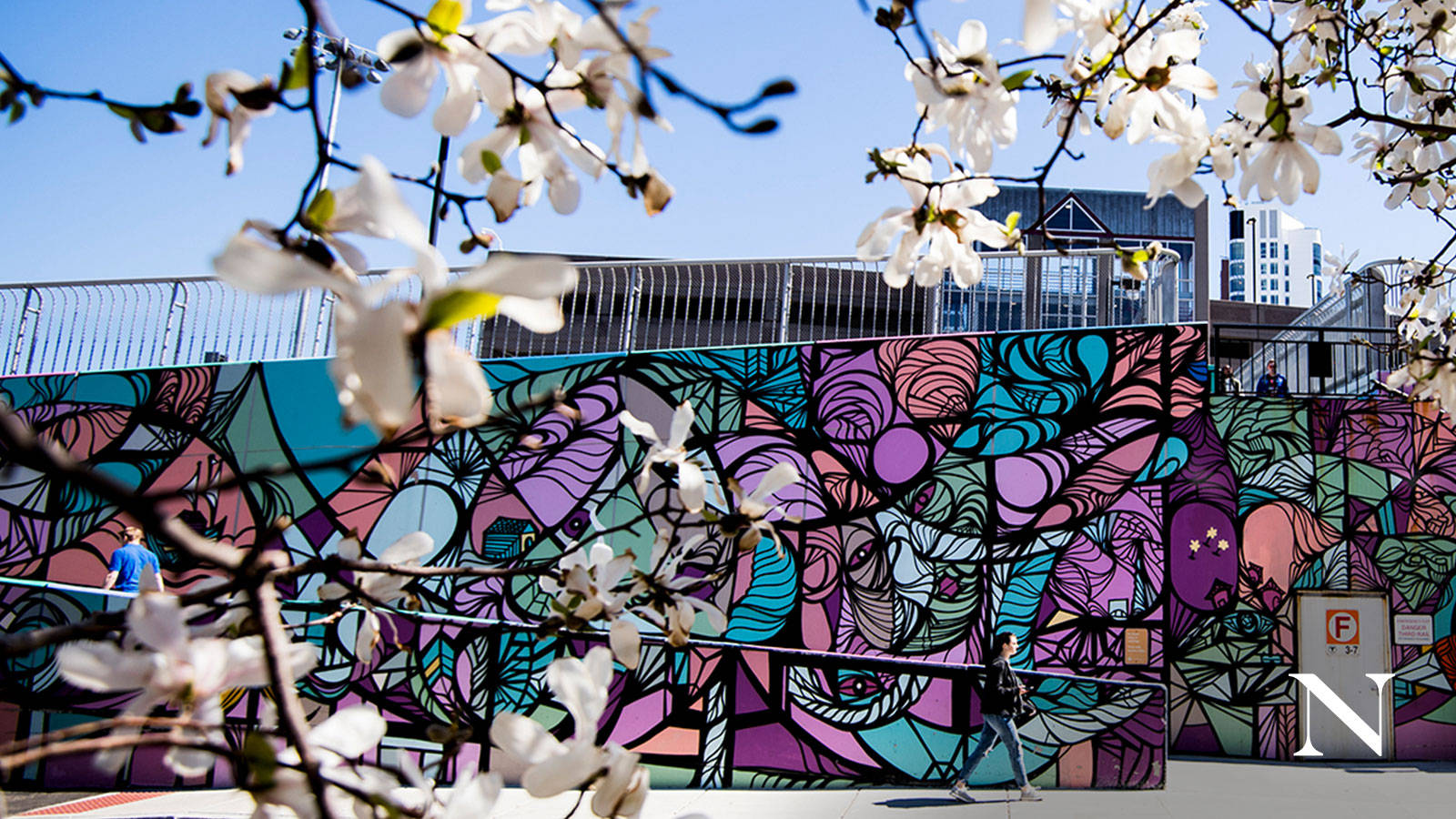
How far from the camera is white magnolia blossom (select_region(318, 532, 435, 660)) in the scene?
3.84 feet

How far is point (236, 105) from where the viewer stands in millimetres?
961

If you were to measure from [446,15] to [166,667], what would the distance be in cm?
55

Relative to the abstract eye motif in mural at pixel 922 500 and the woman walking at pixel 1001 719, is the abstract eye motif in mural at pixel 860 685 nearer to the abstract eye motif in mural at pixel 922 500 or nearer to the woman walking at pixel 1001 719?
the woman walking at pixel 1001 719

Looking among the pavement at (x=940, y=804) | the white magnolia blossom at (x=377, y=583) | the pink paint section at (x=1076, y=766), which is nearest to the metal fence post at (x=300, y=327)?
the pavement at (x=940, y=804)

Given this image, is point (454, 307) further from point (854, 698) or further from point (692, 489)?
point (854, 698)

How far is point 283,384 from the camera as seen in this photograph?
8.84m

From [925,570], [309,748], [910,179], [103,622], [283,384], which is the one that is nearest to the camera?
[309,748]

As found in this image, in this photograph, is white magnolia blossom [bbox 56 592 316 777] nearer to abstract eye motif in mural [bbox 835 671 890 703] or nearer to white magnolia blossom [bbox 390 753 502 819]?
white magnolia blossom [bbox 390 753 502 819]

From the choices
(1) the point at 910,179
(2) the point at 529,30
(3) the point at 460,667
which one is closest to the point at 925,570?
(3) the point at 460,667

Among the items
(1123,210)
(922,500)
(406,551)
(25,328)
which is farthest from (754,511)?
(1123,210)

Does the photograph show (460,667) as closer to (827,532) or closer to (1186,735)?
(827,532)

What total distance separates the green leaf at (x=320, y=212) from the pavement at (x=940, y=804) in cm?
495

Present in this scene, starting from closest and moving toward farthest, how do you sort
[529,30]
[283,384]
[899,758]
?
[529,30]
[899,758]
[283,384]

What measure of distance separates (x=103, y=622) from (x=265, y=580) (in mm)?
134
